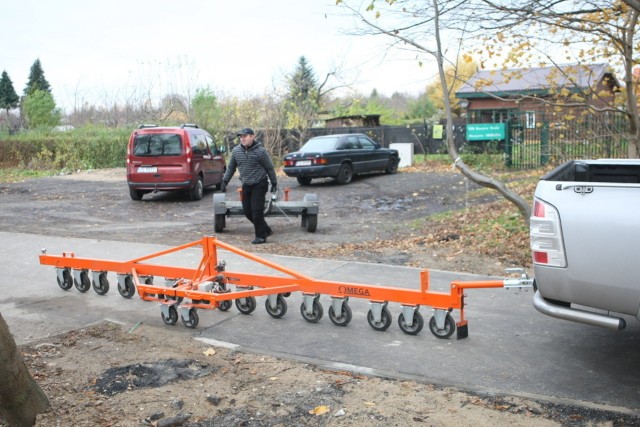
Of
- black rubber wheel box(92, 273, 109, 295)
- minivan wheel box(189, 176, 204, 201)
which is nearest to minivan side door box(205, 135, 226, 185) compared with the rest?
minivan wheel box(189, 176, 204, 201)

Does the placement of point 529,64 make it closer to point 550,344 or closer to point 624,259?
point 550,344

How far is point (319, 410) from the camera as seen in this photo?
4.66 metres

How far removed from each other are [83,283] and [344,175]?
1388 cm

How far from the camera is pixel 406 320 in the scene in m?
6.32

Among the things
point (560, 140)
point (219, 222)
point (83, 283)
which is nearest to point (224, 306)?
point (83, 283)

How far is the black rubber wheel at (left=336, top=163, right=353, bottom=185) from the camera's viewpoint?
21.2 meters

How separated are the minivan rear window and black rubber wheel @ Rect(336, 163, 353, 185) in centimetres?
552

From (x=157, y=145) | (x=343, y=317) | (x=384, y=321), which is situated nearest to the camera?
(x=384, y=321)

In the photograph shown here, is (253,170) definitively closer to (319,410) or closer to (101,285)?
(101,285)

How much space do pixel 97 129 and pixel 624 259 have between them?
31.2m

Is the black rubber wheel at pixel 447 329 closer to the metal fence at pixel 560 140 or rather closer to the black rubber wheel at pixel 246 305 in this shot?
the black rubber wheel at pixel 246 305

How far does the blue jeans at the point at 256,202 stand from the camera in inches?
440

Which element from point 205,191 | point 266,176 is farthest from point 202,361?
point 205,191

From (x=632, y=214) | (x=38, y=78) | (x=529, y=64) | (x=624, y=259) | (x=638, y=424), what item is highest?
(x=38, y=78)
